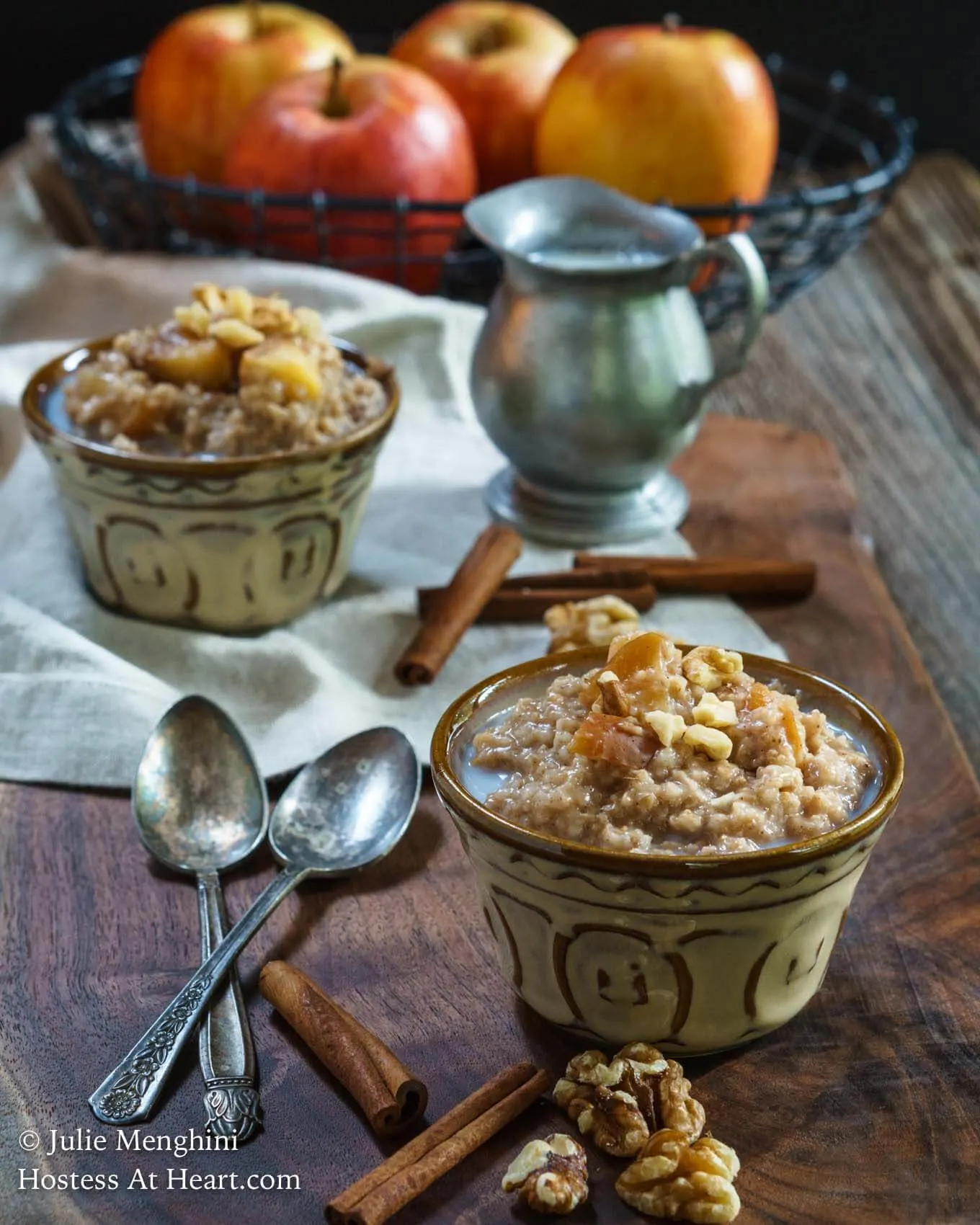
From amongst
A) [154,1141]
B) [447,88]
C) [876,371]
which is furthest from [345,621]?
[876,371]

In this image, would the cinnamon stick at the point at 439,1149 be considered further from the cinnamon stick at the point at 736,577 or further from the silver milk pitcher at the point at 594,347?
the silver milk pitcher at the point at 594,347

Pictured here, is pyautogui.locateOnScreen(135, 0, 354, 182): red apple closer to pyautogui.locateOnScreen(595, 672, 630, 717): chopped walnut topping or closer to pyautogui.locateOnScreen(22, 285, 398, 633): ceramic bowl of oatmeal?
pyautogui.locateOnScreen(22, 285, 398, 633): ceramic bowl of oatmeal

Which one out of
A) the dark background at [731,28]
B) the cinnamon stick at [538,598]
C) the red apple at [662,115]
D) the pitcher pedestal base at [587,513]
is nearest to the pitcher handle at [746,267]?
the pitcher pedestal base at [587,513]

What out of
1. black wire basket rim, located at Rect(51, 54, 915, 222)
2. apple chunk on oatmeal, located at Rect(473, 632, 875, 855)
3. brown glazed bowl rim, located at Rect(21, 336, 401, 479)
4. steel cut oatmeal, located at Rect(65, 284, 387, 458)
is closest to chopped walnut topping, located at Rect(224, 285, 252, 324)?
steel cut oatmeal, located at Rect(65, 284, 387, 458)

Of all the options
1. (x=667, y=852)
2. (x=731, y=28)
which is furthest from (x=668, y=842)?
(x=731, y=28)

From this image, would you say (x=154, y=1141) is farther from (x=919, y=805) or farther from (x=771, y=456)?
(x=771, y=456)

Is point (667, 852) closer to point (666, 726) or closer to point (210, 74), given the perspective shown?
point (666, 726)
